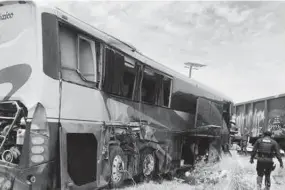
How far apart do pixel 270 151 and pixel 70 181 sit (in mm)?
4482

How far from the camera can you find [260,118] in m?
14.9

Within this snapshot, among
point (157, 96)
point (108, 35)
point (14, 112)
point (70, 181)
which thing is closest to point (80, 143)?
point (70, 181)

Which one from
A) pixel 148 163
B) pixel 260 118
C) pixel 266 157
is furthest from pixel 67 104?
pixel 260 118

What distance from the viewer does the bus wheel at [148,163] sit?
7.67m

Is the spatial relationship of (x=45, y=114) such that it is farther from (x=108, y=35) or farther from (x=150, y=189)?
(x=150, y=189)

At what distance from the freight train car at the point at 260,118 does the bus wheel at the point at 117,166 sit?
24.9ft

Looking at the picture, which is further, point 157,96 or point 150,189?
point 157,96

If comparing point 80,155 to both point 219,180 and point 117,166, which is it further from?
point 219,180

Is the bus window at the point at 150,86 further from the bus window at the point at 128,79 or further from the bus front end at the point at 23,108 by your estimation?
the bus front end at the point at 23,108

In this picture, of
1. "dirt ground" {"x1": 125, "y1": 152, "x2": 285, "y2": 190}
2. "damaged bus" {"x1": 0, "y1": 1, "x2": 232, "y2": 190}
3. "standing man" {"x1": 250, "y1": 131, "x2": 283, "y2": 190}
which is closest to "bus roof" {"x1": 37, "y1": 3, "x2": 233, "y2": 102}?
"damaged bus" {"x1": 0, "y1": 1, "x2": 232, "y2": 190}

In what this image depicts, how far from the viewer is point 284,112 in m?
13.0

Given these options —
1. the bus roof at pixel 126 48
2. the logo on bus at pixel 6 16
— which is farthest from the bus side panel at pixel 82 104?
the logo on bus at pixel 6 16

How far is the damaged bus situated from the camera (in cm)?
480

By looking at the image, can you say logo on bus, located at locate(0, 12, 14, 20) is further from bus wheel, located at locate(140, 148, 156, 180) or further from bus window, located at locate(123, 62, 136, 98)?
bus wheel, located at locate(140, 148, 156, 180)
